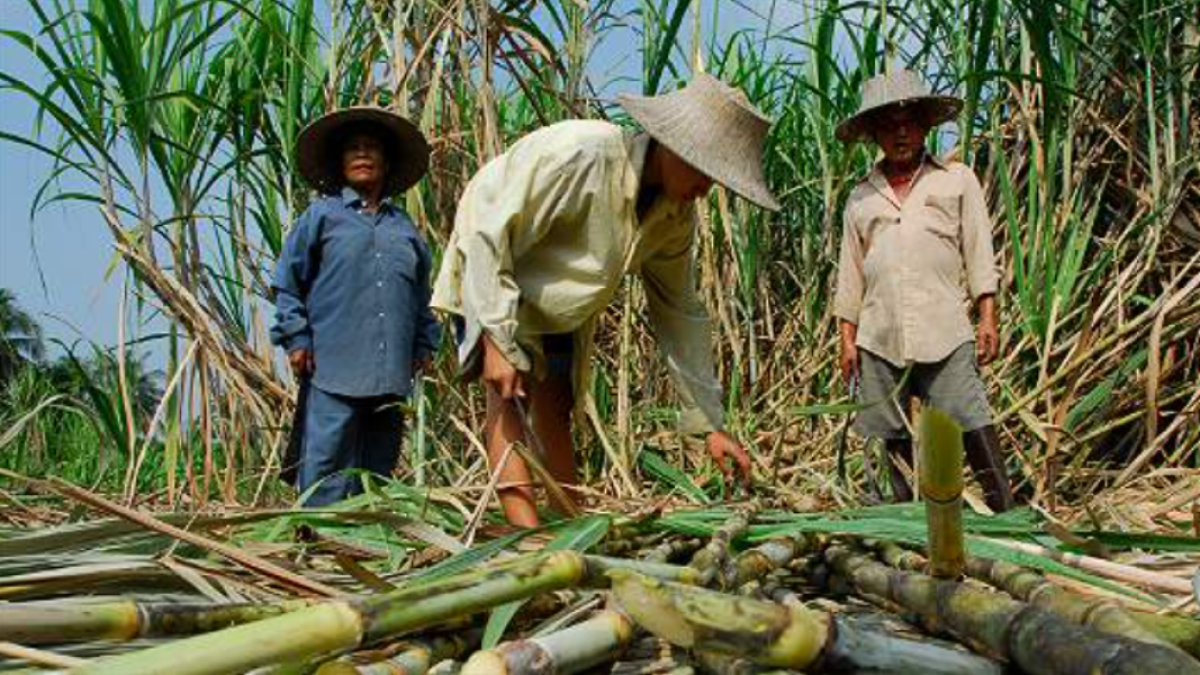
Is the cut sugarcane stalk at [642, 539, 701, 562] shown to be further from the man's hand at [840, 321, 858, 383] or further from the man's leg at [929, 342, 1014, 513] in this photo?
the man's hand at [840, 321, 858, 383]

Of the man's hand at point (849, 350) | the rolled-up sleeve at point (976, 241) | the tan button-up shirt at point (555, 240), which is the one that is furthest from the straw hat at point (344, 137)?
the rolled-up sleeve at point (976, 241)

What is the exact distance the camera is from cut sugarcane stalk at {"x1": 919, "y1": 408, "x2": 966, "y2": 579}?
33.7 inches

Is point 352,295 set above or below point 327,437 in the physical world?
above

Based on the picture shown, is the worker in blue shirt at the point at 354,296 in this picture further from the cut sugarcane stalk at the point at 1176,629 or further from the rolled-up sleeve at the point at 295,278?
the cut sugarcane stalk at the point at 1176,629

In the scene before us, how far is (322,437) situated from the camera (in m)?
3.17

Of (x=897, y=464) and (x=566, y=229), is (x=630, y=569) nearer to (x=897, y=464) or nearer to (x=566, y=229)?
(x=566, y=229)

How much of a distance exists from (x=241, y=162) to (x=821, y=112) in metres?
1.65

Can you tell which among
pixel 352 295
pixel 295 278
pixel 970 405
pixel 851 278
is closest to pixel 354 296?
pixel 352 295

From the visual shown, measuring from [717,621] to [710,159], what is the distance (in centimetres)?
164

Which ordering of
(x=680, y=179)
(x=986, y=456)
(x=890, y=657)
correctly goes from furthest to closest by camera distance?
(x=986, y=456) < (x=680, y=179) < (x=890, y=657)

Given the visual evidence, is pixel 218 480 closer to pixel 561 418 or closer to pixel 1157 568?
pixel 561 418

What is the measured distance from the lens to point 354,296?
128 inches

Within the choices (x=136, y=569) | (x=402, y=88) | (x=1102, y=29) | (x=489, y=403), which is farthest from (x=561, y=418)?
(x=1102, y=29)

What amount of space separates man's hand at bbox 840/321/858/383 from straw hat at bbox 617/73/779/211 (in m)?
1.11
